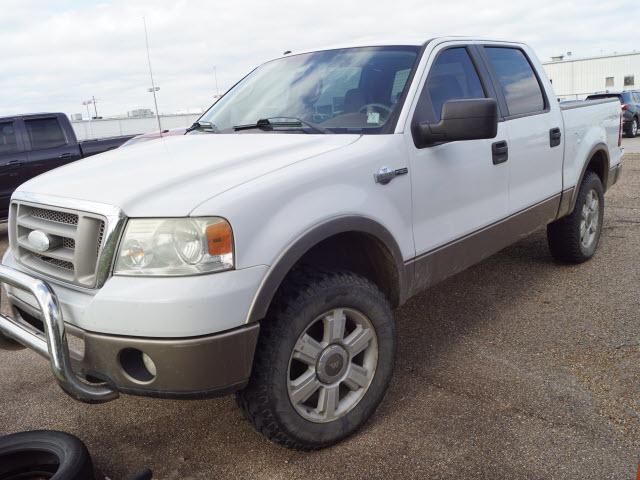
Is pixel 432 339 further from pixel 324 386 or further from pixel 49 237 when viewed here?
pixel 49 237

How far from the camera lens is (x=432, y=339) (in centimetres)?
393

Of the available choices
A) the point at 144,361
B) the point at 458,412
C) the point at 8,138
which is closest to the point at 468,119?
the point at 458,412

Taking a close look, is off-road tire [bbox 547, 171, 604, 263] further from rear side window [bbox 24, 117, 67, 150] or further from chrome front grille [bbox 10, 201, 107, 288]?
rear side window [bbox 24, 117, 67, 150]

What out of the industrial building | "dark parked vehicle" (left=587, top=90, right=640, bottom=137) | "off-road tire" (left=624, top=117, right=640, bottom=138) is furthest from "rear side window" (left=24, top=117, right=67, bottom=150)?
the industrial building

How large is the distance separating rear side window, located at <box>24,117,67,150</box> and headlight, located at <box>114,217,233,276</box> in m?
8.16

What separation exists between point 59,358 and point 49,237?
59 centimetres

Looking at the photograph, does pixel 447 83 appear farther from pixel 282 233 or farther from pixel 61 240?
pixel 61 240

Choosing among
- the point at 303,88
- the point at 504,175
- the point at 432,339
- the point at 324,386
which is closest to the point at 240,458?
the point at 324,386

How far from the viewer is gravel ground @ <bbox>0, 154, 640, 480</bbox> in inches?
103

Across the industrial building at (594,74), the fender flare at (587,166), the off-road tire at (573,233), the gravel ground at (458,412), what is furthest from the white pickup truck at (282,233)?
the industrial building at (594,74)

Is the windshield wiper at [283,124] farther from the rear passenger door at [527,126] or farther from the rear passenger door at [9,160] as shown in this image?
the rear passenger door at [9,160]

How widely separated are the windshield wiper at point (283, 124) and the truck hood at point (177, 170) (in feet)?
0.37

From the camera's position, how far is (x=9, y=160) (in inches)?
357

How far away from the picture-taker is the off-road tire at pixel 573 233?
195 inches
